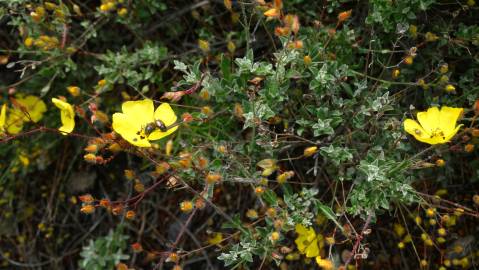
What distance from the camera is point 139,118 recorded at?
7.76ft

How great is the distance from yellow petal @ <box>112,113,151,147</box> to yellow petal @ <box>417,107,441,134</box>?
119cm

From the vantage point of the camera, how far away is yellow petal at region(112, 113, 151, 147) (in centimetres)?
218

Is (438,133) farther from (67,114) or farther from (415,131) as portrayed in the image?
(67,114)

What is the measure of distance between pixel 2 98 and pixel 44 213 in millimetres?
805

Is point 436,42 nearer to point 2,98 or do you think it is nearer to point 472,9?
point 472,9

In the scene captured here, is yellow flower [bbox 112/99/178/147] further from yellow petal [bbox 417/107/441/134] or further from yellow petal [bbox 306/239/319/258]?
yellow petal [bbox 417/107/441/134]

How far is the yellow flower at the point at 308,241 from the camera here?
8.01 feet

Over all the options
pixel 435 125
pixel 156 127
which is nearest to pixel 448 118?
pixel 435 125

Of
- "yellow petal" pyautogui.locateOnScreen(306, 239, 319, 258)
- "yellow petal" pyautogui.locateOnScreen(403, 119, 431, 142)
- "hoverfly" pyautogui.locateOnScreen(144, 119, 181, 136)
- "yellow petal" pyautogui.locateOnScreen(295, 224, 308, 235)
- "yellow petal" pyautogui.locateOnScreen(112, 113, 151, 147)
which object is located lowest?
"yellow petal" pyautogui.locateOnScreen(306, 239, 319, 258)

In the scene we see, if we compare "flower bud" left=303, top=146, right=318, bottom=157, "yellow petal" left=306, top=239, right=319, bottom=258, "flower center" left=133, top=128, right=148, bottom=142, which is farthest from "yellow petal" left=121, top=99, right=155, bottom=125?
"yellow petal" left=306, top=239, right=319, bottom=258

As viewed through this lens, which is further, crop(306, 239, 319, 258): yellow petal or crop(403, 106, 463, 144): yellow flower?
crop(306, 239, 319, 258): yellow petal

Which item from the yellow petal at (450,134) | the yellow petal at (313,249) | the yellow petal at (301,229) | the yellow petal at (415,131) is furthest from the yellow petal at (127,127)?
the yellow petal at (450,134)

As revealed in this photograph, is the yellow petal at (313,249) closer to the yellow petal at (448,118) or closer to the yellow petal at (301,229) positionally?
the yellow petal at (301,229)

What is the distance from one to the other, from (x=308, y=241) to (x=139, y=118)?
97cm
